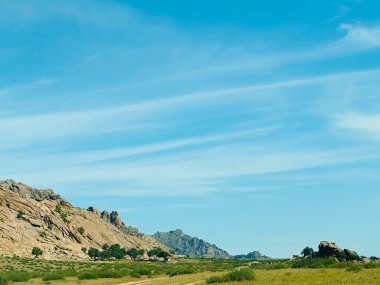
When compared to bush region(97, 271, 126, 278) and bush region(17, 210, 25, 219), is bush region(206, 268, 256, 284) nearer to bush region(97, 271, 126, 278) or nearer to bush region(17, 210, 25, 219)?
bush region(97, 271, 126, 278)

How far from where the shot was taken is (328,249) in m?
114

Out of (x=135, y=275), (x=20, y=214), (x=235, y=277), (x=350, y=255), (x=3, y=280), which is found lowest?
(x=3, y=280)

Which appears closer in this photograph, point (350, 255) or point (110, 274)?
point (110, 274)

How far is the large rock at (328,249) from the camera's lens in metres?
113

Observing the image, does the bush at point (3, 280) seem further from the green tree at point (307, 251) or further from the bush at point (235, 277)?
the green tree at point (307, 251)

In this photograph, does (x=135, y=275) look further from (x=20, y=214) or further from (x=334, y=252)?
(x=20, y=214)

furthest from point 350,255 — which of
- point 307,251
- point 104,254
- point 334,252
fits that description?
point 104,254

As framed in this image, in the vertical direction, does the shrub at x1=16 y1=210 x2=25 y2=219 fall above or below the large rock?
above

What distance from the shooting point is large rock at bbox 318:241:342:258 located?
371ft

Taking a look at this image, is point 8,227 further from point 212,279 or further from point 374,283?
point 374,283

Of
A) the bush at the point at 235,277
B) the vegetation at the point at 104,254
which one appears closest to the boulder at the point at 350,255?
the bush at the point at 235,277

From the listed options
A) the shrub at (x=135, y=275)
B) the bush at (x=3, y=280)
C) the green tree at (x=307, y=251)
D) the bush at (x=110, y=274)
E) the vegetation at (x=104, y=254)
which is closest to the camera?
the bush at (x=3, y=280)

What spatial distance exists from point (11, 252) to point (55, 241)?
108 ft

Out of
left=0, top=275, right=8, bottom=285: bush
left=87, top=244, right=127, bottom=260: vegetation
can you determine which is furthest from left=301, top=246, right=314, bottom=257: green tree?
left=0, top=275, right=8, bottom=285: bush
